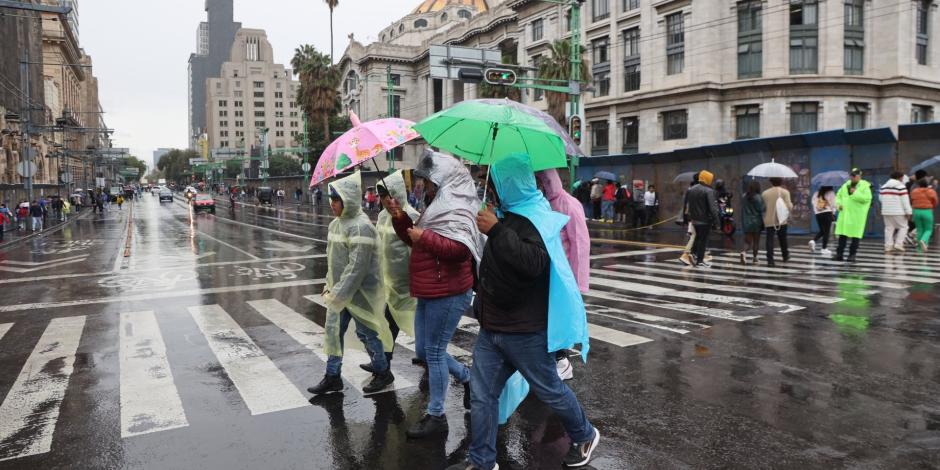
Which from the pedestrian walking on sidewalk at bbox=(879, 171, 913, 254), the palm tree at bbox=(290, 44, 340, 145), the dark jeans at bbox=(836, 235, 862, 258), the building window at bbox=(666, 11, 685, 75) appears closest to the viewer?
the dark jeans at bbox=(836, 235, 862, 258)

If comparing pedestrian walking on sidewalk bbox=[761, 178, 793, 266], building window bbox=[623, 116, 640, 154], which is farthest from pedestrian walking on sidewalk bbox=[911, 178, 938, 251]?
building window bbox=[623, 116, 640, 154]

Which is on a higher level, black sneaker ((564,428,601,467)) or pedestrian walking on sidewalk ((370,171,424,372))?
pedestrian walking on sidewalk ((370,171,424,372))

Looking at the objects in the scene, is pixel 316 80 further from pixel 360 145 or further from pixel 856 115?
pixel 360 145

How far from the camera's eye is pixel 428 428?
4641 mm

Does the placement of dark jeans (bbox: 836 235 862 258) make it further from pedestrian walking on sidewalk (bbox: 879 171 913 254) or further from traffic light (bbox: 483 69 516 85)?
traffic light (bbox: 483 69 516 85)

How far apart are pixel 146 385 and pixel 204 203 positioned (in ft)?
146

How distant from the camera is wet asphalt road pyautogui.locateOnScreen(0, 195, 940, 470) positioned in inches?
172

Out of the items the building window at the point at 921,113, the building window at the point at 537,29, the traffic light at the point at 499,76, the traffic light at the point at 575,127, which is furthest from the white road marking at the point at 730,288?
the building window at the point at 537,29

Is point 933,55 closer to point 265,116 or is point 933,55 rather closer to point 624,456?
point 624,456

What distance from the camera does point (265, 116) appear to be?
17575 cm

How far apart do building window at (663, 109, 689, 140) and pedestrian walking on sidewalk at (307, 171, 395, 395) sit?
1438 inches

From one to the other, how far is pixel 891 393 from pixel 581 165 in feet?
91.6

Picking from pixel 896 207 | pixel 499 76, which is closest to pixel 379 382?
pixel 896 207

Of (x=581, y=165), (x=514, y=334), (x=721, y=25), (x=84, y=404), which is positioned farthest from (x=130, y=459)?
(x=721, y=25)
